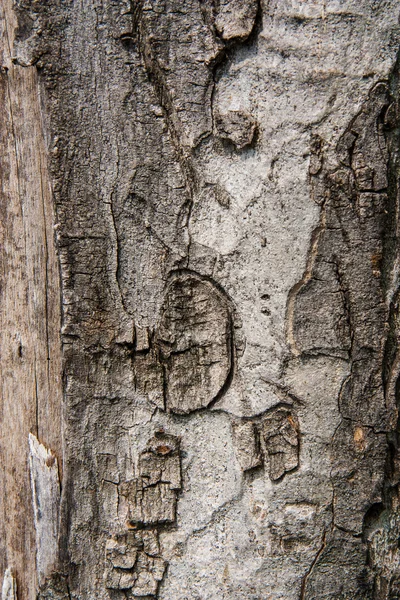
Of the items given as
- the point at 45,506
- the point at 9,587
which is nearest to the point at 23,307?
the point at 45,506

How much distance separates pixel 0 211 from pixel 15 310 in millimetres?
197

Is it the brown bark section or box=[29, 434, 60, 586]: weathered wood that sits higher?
the brown bark section

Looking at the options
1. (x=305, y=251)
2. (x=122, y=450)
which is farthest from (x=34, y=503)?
(x=305, y=251)

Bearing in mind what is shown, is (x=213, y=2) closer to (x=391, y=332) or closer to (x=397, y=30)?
(x=397, y=30)

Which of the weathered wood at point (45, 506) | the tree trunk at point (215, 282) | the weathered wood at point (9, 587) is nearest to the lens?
the tree trunk at point (215, 282)

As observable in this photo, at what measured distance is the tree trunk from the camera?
33.9 inches

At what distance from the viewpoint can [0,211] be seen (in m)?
1.00

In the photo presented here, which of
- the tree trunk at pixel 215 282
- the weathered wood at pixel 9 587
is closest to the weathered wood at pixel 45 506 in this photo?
the tree trunk at pixel 215 282

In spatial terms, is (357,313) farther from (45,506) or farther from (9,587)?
(9,587)

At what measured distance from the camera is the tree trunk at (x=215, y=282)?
0.86 m

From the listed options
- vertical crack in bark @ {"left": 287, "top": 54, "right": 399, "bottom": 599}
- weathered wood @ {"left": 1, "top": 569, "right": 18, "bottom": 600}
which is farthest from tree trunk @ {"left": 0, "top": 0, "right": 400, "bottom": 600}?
weathered wood @ {"left": 1, "top": 569, "right": 18, "bottom": 600}

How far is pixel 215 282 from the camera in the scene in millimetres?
907

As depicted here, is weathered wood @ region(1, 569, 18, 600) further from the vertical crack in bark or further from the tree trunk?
the vertical crack in bark

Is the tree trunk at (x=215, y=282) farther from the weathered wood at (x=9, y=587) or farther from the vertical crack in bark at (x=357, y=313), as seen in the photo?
the weathered wood at (x=9, y=587)
